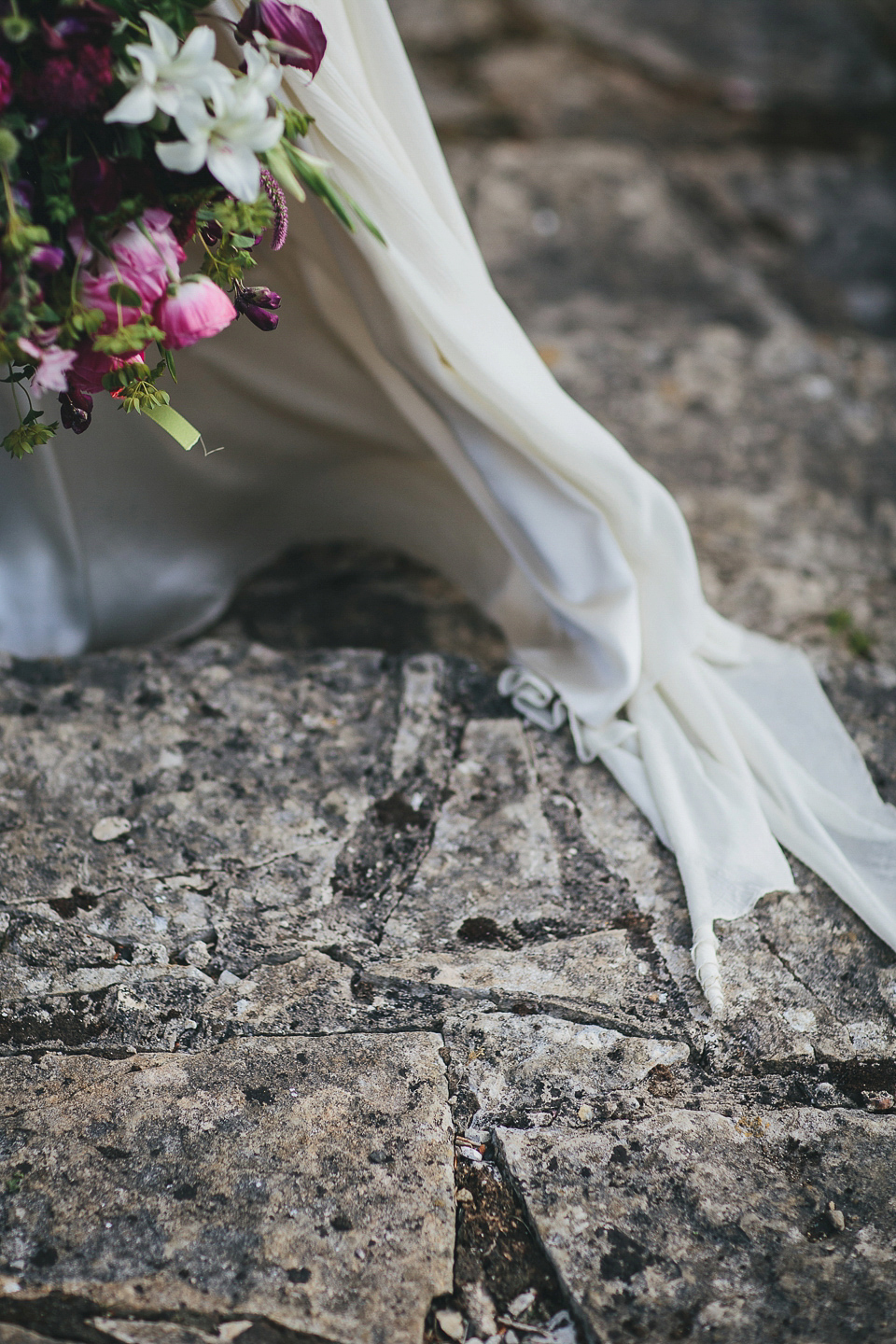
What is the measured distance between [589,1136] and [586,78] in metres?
4.33

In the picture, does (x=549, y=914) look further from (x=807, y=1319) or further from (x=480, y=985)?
(x=807, y=1319)

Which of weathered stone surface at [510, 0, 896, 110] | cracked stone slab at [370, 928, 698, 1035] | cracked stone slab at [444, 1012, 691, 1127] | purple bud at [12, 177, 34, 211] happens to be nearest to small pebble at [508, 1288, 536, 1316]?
cracked stone slab at [444, 1012, 691, 1127]

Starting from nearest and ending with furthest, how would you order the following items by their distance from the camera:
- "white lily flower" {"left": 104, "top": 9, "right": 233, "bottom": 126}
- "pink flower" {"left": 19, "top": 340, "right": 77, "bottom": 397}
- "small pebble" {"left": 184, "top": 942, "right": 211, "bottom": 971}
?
"white lily flower" {"left": 104, "top": 9, "right": 233, "bottom": 126}
"pink flower" {"left": 19, "top": 340, "right": 77, "bottom": 397}
"small pebble" {"left": 184, "top": 942, "right": 211, "bottom": 971}

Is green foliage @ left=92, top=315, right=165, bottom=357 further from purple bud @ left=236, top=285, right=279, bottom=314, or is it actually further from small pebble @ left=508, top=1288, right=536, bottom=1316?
small pebble @ left=508, top=1288, right=536, bottom=1316

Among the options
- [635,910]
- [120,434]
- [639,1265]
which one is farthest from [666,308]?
[639,1265]

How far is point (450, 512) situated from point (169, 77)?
42.6 inches

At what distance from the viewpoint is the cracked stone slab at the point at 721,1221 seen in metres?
0.99

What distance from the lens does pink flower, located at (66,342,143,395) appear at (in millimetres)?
986

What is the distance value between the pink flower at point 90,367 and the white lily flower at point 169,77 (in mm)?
237

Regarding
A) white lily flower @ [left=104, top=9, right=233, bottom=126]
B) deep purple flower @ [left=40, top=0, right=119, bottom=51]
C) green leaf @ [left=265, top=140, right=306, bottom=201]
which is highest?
deep purple flower @ [left=40, top=0, right=119, bottom=51]

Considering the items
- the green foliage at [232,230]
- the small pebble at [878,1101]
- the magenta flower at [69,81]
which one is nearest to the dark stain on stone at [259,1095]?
the small pebble at [878,1101]

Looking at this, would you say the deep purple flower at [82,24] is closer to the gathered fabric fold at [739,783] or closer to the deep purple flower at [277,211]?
the deep purple flower at [277,211]

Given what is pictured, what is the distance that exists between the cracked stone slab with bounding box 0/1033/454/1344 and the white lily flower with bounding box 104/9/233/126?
109 cm

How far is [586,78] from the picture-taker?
399 cm
